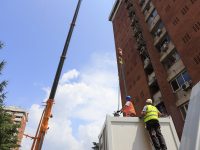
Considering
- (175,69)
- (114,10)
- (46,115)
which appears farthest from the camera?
(114,10)

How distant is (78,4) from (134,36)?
1951 centimetres

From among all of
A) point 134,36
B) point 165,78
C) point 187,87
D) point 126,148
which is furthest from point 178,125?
point 134,36

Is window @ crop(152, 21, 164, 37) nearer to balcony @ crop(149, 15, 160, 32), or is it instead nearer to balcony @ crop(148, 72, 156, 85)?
balcony @ crop(149, 15, 160, 32)

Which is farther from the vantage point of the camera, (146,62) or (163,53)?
(146,62)

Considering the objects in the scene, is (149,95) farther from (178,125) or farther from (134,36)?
(134,36)

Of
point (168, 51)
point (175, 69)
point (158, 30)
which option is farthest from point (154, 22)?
point (175, 69)

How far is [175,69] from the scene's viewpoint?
2148cm

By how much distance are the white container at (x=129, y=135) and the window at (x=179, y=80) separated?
517 inches

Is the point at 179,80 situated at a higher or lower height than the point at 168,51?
lower

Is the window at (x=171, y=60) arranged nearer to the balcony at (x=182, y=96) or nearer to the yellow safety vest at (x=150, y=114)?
the balcony at (x=182, y=96)

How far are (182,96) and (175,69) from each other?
2894mm

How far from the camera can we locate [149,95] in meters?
25.1

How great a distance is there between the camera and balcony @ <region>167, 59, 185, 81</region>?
20.6 metres

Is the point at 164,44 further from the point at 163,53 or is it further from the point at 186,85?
the point at 186,85
